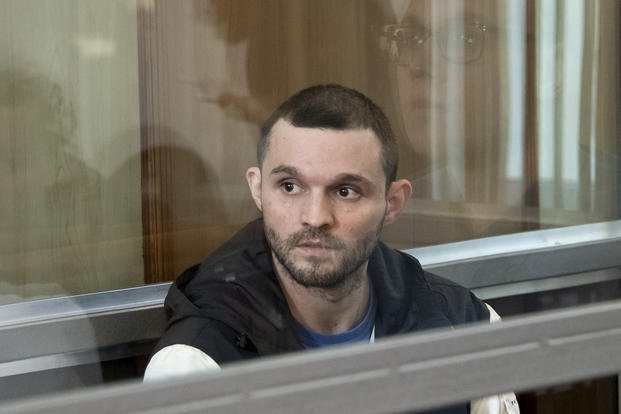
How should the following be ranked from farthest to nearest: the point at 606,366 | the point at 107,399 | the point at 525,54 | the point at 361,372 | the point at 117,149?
the point at 525,54 → the point at 117,149 → the point at 606,366 → the point at 361,372 → the point at 107,399

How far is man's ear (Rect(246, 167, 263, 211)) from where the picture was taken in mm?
1514

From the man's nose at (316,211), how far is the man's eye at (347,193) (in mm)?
23

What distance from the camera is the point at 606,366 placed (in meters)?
1.40

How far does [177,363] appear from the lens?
136 cm

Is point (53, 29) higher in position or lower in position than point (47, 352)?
higher

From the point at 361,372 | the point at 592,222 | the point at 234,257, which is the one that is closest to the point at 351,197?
the point at 234,257

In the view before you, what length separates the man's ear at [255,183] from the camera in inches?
59.6

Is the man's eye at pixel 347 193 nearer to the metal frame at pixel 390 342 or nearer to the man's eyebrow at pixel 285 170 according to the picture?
the man's eyebrow at pixel 285 170

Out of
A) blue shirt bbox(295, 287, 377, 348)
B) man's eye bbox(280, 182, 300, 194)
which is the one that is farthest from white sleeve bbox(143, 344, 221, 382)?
man's eye bbox(280, 182, 300, 194)

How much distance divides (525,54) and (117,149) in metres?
0.70

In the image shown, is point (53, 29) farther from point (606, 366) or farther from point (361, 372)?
point (606, 366)

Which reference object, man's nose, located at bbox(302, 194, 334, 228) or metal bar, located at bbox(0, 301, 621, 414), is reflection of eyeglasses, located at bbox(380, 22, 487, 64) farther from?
metal bar, located at bbox(0, 301, 621, 414)

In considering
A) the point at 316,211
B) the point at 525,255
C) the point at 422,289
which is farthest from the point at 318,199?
the point at 525,255

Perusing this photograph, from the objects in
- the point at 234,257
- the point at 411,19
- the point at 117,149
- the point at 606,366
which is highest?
the point at 411,19
